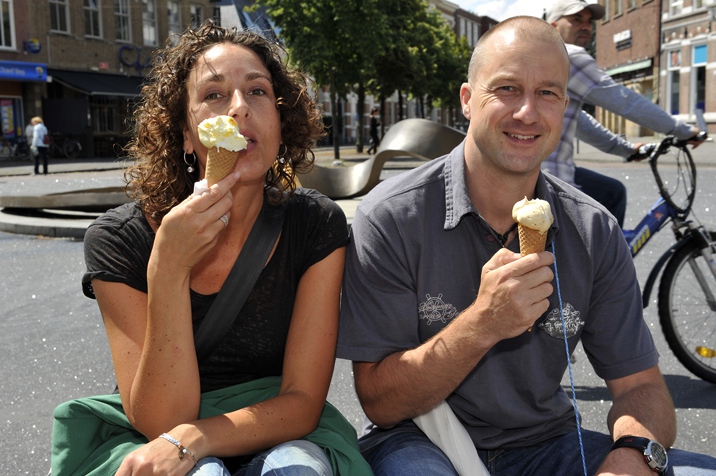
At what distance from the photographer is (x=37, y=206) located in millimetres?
11539

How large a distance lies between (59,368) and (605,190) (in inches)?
133

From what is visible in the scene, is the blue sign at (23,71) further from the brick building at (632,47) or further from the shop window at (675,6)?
the shop window at (675,6)

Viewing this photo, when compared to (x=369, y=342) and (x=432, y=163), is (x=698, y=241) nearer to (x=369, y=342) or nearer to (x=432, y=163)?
(x=432, y=163)

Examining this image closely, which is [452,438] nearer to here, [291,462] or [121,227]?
[291,462]

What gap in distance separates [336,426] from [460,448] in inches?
14.9

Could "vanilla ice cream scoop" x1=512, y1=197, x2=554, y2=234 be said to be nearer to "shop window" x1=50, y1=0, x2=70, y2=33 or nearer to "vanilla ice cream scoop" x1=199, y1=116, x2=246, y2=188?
"vanilla ice cream scoop" x1=199, y1=116, x2=246, y2=188

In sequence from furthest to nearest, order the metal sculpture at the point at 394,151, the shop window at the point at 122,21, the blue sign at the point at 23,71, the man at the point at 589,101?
the shop window at the point at 122,21
the blue sign at the point at 23,71
the metal sculpture at the point at 394,151
the man at the point at 589,101

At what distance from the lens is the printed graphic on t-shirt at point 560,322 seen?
2.34 meters

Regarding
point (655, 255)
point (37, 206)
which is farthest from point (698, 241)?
point (37, 206)

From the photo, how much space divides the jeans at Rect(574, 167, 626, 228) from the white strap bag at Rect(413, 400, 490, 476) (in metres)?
2.42

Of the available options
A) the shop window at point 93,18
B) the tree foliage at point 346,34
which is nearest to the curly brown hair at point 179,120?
the tree foliage at point 346,34

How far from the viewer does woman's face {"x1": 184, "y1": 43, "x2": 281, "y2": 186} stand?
2.33m

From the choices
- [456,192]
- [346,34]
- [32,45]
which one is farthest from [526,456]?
[32,45]

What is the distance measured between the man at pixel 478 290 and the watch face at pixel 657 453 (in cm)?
6
